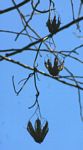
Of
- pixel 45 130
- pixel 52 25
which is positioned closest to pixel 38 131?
pixel 45 130

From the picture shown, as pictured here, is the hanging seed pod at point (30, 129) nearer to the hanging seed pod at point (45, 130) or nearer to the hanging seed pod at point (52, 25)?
the hanging seed pod at point (45, 130)

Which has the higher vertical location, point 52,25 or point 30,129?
point 52,25

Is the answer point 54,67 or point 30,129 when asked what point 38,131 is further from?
point 54,67

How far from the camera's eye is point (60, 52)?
3.84 feet

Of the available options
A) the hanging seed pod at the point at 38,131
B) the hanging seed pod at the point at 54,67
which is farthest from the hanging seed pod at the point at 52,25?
the hanging seed pod at the point at 38,131

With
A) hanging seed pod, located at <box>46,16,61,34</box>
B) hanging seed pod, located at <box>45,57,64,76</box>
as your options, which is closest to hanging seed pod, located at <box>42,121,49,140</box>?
hanging seed pod, located at <box>45,57,64,76</box>

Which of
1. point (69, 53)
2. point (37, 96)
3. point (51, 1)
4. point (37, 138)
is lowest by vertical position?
point (37, 138)

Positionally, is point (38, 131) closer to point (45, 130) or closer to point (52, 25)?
point (45, 130)

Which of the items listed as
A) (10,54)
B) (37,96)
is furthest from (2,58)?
(37,96)

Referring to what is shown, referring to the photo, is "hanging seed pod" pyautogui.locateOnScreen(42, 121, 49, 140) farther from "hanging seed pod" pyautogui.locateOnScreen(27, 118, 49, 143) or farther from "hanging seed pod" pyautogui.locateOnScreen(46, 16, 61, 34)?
"hanging seed pod" pyautogui.locateOnScreen(46, 16, 61, 34)

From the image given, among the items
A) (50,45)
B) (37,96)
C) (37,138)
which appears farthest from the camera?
(50,45)

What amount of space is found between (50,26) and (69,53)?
98 mm

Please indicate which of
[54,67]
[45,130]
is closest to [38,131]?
[45,130]

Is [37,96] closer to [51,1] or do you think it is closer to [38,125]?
[38,125]
